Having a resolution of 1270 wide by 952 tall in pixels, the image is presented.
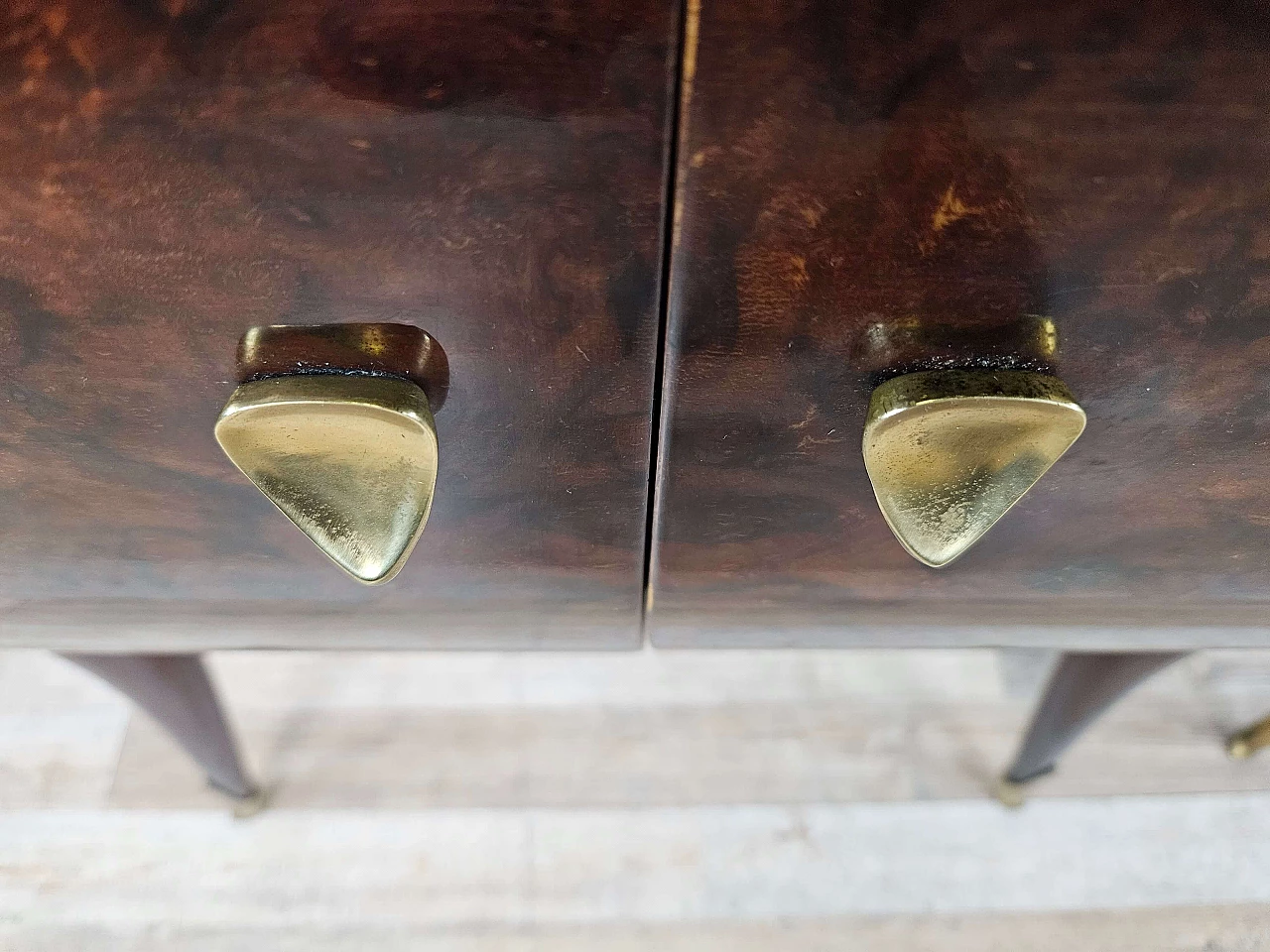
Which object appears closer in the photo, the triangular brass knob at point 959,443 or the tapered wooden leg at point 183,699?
the triangular brass knob at point 959,443

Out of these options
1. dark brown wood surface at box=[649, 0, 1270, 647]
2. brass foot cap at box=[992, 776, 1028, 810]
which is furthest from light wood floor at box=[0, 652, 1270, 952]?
dark brown wood surface at box=[649, 0, 1270, 647]

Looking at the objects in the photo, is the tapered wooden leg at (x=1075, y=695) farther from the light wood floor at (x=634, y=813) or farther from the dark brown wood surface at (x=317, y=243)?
the dark brown wood surface at (x=317, y=243)

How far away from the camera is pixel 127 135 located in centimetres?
16

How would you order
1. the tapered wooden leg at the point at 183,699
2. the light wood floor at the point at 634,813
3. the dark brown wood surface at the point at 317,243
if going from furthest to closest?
1. the light wood floor at the point at 634,813
2. the tapered wooden leg at the point at 183,699
3. the dark brown wood surface at the point at 317,243

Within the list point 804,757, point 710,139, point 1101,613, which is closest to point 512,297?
point 710,139

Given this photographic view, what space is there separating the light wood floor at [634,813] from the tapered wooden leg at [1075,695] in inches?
3.0

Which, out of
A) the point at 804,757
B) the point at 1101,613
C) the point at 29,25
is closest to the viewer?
the point at 29,25

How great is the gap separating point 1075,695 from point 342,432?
51 cm

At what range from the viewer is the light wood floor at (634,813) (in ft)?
2.07

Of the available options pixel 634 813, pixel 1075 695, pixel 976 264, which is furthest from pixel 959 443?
pixel 634 813

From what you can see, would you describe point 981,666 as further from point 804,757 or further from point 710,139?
point 710,139

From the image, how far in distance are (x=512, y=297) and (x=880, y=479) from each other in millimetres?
91

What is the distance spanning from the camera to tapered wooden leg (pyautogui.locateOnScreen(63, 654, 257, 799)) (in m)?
0.50

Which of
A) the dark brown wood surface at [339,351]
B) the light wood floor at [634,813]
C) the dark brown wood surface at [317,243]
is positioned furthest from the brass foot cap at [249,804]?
the dark brown wood surface at [339,351]
